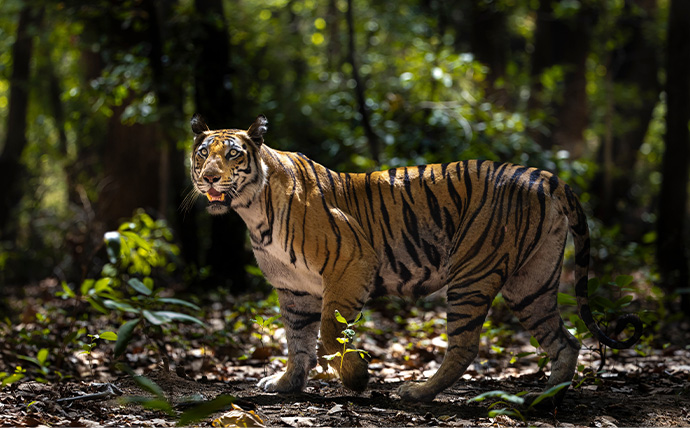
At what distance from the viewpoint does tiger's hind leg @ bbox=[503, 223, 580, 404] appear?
4.47m

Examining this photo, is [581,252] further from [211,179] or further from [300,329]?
[211,179]

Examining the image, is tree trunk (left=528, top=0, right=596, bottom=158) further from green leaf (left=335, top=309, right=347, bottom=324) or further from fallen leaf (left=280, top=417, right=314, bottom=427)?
fallen leaf (left=280, top=417, right=314, bottom=427)

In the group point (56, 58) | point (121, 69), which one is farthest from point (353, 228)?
point (56, 58)

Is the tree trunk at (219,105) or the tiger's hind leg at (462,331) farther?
the tree trunk at (219,105)

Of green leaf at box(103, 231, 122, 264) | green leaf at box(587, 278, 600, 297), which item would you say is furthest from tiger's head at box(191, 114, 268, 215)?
green leaf at box(587, 278, 600, 297)

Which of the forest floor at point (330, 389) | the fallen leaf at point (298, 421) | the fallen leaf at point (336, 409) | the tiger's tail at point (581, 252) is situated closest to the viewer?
the fallen leaf at point (298, 421)

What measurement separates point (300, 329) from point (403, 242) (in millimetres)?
902

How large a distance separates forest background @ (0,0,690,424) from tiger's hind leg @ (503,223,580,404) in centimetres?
235

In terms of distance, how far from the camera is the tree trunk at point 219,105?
870 centimetres

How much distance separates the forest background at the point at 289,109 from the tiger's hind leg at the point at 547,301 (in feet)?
7.70

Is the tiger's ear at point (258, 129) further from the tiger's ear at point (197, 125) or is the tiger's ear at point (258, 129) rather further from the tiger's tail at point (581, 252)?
the tiger's tail at point (581, 252)

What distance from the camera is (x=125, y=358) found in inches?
232

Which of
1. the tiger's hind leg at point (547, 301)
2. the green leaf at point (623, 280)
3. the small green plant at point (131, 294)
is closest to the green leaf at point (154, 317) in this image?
the small green plant at point (131, 294)

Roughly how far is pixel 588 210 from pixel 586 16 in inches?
253
